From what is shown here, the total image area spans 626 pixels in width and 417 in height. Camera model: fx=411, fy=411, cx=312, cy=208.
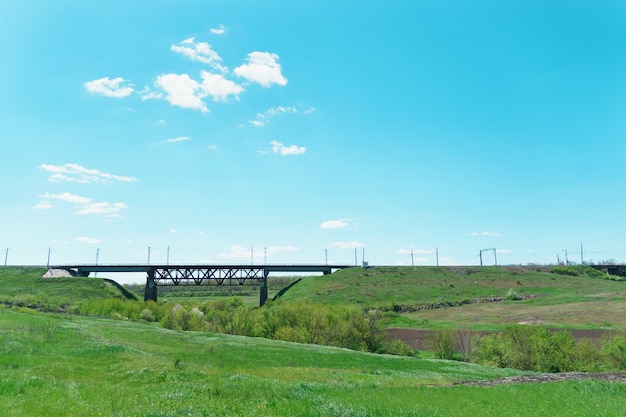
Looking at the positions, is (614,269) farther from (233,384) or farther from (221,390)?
(221,390)

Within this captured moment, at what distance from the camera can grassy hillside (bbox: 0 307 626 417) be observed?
14516 mm

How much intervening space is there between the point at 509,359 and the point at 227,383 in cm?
3983

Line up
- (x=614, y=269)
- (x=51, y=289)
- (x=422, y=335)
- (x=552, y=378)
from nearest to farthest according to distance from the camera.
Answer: (x=552, y=378), (x=422, y=335), (x=51, y=289), (x=614, y=269)

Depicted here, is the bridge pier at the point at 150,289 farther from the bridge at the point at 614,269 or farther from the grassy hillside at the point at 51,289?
the bridge at the point at 614,269

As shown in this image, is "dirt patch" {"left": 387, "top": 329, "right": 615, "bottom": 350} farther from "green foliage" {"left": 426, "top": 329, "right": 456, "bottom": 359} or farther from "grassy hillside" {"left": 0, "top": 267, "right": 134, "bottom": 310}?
"grassy hillside" {"left": 0, "top": 267, "right": 134, "bottom": 310}

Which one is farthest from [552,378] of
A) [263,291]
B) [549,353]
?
[263,291]

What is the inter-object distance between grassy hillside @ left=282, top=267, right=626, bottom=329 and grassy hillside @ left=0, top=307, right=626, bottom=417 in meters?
63.0

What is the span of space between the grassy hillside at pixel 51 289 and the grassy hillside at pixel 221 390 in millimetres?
72730

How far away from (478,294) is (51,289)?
119 m

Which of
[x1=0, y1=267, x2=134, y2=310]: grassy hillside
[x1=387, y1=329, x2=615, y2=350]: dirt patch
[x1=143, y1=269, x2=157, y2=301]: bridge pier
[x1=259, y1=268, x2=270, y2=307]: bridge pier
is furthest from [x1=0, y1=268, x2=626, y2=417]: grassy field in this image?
[x1=143, y1=269, x2=157, y2=301]: bridge pier

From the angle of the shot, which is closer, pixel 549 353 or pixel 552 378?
pixel 552 378

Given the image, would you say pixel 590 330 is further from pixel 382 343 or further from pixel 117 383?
pixel 117 383

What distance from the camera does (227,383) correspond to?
18891mm

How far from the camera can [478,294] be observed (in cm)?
12369
